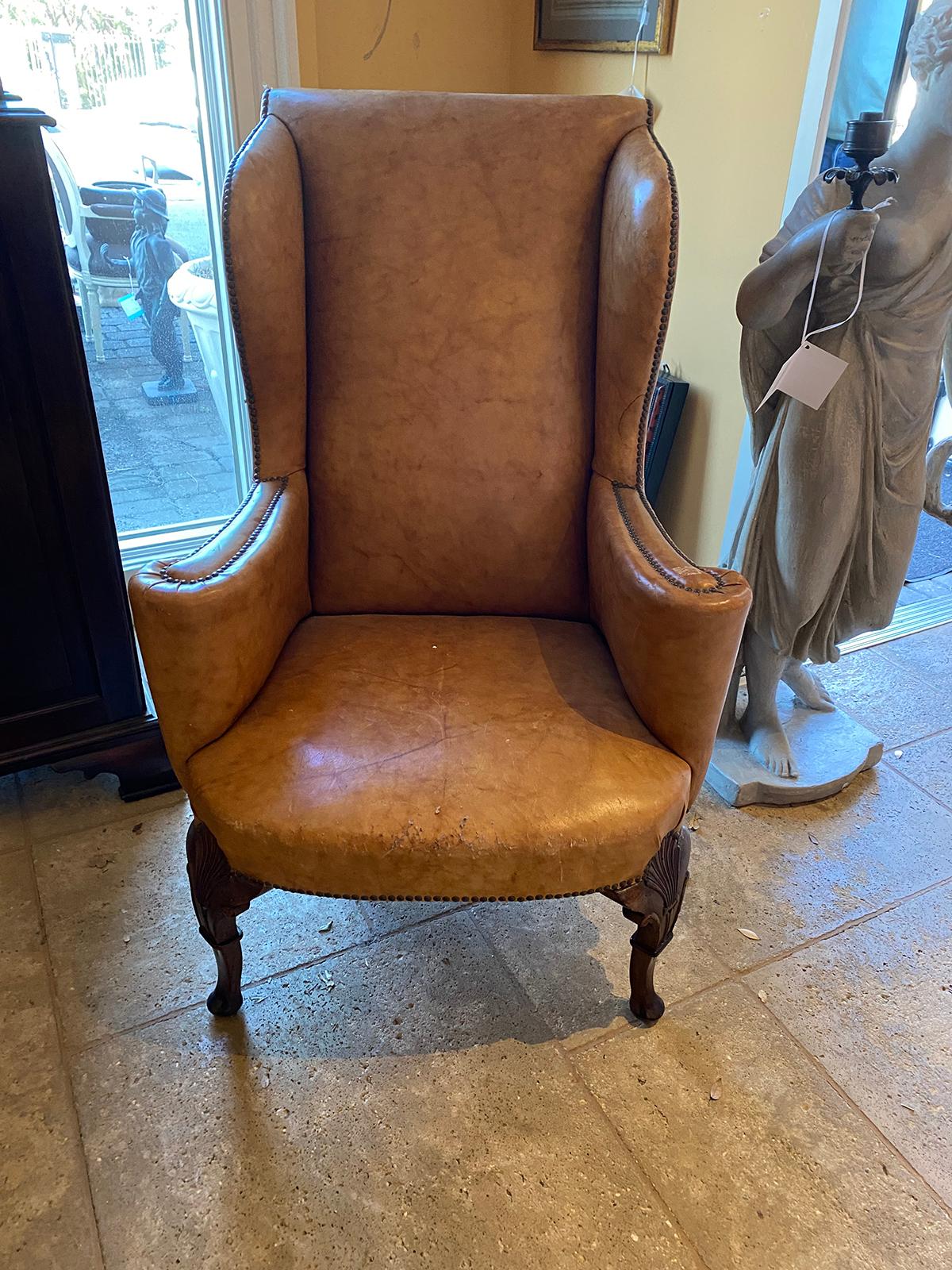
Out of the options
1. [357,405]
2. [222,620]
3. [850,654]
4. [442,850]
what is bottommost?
[850,654]

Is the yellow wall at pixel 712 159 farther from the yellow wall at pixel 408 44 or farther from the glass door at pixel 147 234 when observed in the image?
the glass door at pixel 147 234

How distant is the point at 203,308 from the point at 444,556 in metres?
1.28

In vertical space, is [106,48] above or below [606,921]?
above

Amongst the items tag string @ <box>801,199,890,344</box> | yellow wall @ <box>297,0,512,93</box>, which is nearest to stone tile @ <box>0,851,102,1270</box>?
tag string @ <box>801,199,890,344</box>

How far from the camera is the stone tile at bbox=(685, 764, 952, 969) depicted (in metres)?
1.54

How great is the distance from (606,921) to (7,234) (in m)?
1.38

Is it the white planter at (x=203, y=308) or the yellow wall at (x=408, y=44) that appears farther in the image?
the white planter at (x=203, y=308)

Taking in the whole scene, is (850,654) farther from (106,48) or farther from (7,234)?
(106,48)

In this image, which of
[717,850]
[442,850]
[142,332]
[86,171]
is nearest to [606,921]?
[717,850]

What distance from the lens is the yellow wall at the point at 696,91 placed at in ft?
5.73

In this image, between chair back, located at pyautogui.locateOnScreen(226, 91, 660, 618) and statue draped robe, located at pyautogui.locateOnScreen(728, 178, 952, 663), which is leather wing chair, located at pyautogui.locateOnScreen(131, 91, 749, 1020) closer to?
chair back, located at pyautogui.locateOnScreen(226, 91, 660, 618)

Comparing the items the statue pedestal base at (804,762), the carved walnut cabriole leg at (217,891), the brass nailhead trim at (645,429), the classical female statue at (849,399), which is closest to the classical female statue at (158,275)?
the brass nailhead trim at (645,429)

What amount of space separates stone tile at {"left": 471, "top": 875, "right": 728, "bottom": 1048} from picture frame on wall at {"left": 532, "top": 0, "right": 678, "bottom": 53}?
1.72m

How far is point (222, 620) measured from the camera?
43.9 inches
